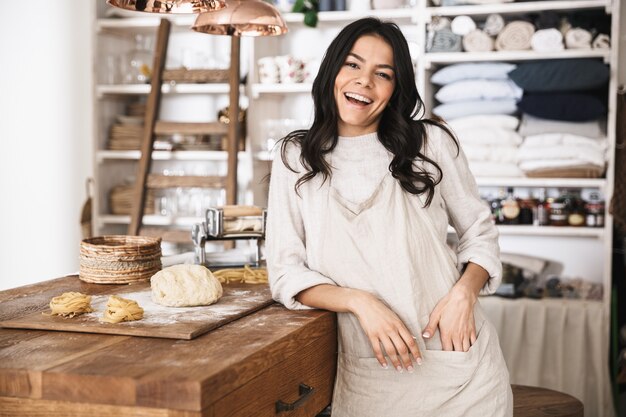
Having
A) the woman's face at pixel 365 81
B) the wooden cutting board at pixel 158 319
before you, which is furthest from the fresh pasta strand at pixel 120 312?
the woman's face at pixel 365 81

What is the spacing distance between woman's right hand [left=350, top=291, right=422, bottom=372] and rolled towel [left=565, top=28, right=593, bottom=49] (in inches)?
99.2

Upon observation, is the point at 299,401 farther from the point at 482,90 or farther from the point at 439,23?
the point at 439,23

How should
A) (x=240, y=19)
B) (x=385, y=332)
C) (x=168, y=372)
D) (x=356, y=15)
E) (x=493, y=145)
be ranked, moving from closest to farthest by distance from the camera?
1. (x=168, y=372)
2. (x=385, y=332)
3. (x=240, y=19)
4. (x=493, y=145)
5. (x=356, y=15)

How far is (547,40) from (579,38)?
148mm

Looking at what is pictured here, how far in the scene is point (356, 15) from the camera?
171 inches

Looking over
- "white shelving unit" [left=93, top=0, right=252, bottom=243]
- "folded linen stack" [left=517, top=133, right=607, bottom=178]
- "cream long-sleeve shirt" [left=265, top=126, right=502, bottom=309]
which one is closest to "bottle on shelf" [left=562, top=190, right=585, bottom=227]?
"folded linen stack" [left=517, top=133, right=607, bottom=178]

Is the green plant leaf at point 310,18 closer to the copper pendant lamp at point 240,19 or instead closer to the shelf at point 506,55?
the shelf at point 506,55

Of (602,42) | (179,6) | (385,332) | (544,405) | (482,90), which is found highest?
(602,42)

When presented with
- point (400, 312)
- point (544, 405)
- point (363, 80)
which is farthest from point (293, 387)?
point (544, 405)

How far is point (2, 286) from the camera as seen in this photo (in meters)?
4.71

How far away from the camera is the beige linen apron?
1928mm

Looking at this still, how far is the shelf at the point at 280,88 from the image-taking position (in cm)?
441

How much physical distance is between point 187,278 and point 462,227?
72 cm

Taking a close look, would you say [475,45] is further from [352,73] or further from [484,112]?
[352,73]
